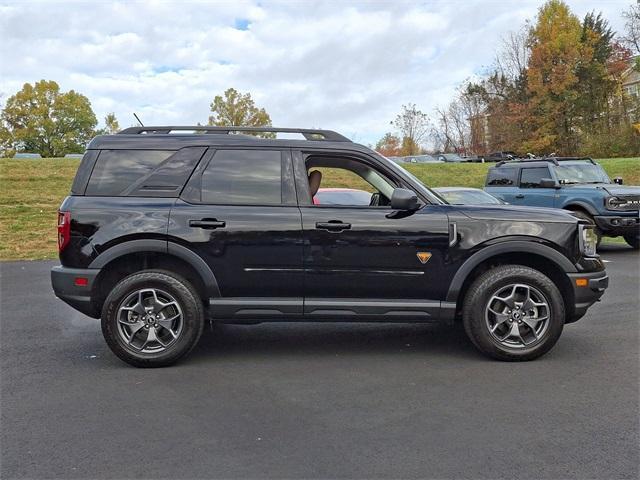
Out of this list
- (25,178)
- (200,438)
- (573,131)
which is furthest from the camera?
(573,131)

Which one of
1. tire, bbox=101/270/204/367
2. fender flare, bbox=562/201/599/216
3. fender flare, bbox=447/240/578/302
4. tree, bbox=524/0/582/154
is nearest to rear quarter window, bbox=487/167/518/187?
fender flare, bbox=562/201/599/216

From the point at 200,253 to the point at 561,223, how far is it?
3.08 metres

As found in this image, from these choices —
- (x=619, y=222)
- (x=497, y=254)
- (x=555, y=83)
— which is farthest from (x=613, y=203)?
(x=555, y=83)

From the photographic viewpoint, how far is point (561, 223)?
4.82 metres

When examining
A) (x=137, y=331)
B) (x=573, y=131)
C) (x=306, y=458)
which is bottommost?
(x=306, y=458)

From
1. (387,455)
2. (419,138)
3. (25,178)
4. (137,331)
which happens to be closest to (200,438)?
(387,455)

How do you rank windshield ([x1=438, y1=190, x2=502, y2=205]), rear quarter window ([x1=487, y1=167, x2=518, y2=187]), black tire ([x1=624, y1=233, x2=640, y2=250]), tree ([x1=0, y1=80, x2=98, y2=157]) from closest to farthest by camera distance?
windshield ([x1=438, y1=190, x2=502, y2=205]) < black tire ([x1=624, y1=233, x2=640, y2=250]) < rear quarter window ([x1=487, y1=167, x2=518, y2=187]) < tree ([x1=0, y1=80, x2=98, y2=157])

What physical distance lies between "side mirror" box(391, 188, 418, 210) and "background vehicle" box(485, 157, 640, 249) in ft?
24.6

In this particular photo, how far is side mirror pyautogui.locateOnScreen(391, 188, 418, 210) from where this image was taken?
462 cm

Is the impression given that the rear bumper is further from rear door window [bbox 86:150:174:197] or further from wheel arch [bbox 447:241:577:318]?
wheel arch [bbox 447:241:577:318]

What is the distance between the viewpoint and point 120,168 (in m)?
4.86

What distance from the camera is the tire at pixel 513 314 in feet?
15.4

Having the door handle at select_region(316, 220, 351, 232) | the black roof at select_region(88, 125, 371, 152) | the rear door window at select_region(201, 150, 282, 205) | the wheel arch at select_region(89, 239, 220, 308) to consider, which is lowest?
the wheel arch at select_region(89, 239, 220, 308)

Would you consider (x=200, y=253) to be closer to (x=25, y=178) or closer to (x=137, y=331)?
(x=137, y=331)
